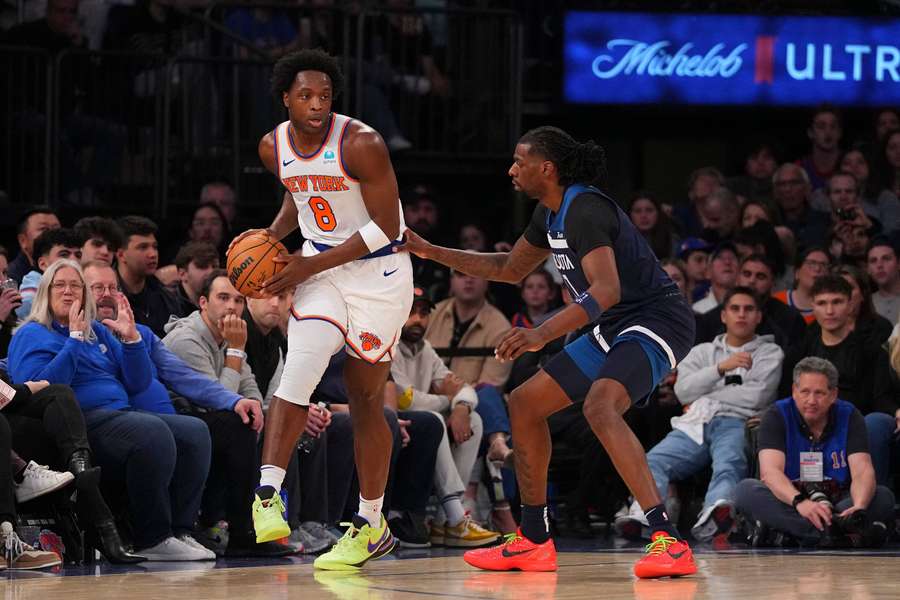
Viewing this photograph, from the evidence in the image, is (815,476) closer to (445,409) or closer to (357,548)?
(445,409)

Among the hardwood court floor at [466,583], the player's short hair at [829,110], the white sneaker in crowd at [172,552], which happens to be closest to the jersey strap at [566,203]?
the hardwood court floor at [466,583]

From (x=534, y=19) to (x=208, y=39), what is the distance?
2.88 m

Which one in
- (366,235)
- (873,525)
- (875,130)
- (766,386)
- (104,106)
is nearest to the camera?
(366,235)

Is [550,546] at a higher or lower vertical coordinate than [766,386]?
lower

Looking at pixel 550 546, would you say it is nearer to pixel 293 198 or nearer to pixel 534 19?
pixel 293 198

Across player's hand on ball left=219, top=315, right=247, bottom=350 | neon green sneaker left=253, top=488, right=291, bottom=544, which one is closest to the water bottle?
player's hand on ball left=219, top=315, right=247, bottom=350

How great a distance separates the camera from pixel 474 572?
18.9 ft

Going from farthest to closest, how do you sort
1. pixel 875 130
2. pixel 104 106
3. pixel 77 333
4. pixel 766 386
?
pixel 875 130
pixel 104 106
pixel 766 386
pixel 77 333

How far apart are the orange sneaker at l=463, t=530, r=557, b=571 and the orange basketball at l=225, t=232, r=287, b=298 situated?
1.33m

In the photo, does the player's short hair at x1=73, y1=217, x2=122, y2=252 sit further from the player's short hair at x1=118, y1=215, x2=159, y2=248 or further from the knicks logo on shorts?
the knicks logo on shorts

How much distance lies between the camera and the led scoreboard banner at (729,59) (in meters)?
11.6

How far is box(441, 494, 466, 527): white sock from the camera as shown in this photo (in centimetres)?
776

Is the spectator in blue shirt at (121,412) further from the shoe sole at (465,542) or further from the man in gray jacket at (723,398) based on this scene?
the man in gray jacket at (723,398)

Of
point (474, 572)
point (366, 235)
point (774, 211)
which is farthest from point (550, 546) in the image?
point (774, 211)
